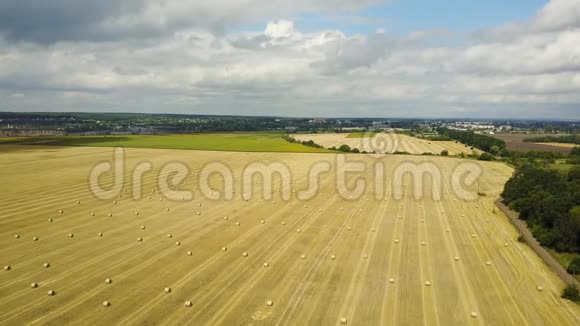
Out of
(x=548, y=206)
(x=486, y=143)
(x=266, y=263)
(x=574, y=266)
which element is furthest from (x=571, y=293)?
(x=486, y=143)

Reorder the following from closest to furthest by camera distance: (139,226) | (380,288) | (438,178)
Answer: (380,288) → (139,226) → (438,178)

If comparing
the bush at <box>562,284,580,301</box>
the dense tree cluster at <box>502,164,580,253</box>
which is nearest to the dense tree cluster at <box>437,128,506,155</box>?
the dense tree cluster at <box>502,164,580,253</box>

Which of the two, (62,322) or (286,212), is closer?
(62,322)

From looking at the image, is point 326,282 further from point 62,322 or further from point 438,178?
point 438,178

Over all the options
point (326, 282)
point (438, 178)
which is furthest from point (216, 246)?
point (438, 178)

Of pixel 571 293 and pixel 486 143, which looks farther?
pixel 486 143

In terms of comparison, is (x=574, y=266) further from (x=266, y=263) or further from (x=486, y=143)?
(x=486, y=143)
